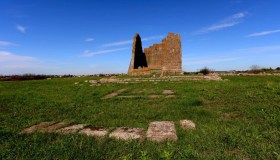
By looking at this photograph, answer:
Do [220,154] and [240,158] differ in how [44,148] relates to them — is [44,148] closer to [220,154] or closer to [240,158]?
[220,154]

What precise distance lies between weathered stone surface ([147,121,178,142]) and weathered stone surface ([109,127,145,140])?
147 millimetres

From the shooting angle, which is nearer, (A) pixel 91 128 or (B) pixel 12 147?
(B) pixel 12 147

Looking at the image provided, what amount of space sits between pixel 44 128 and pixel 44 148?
3.95ft

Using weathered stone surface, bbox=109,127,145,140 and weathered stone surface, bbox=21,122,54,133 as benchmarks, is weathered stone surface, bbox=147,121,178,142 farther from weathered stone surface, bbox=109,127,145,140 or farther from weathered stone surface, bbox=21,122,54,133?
weathered stone surface, bbox=21,122,54,133

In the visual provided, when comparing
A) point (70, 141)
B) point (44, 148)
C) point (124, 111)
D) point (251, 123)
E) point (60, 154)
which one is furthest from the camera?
point (124, 111)

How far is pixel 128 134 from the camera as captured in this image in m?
3.59

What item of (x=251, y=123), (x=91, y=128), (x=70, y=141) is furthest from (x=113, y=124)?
(x=251, y=123)

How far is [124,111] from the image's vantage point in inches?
229

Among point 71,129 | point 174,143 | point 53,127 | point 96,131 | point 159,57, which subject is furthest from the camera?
point 159,57

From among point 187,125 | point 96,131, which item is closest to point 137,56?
point 187,125

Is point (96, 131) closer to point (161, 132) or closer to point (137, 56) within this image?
point (161, 132)

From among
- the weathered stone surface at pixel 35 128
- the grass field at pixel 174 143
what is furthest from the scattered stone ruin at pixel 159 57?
the weathered stone surface at pixel 35 128

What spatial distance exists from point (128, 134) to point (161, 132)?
0.55m

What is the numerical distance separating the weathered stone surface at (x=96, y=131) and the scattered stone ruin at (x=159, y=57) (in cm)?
1891
